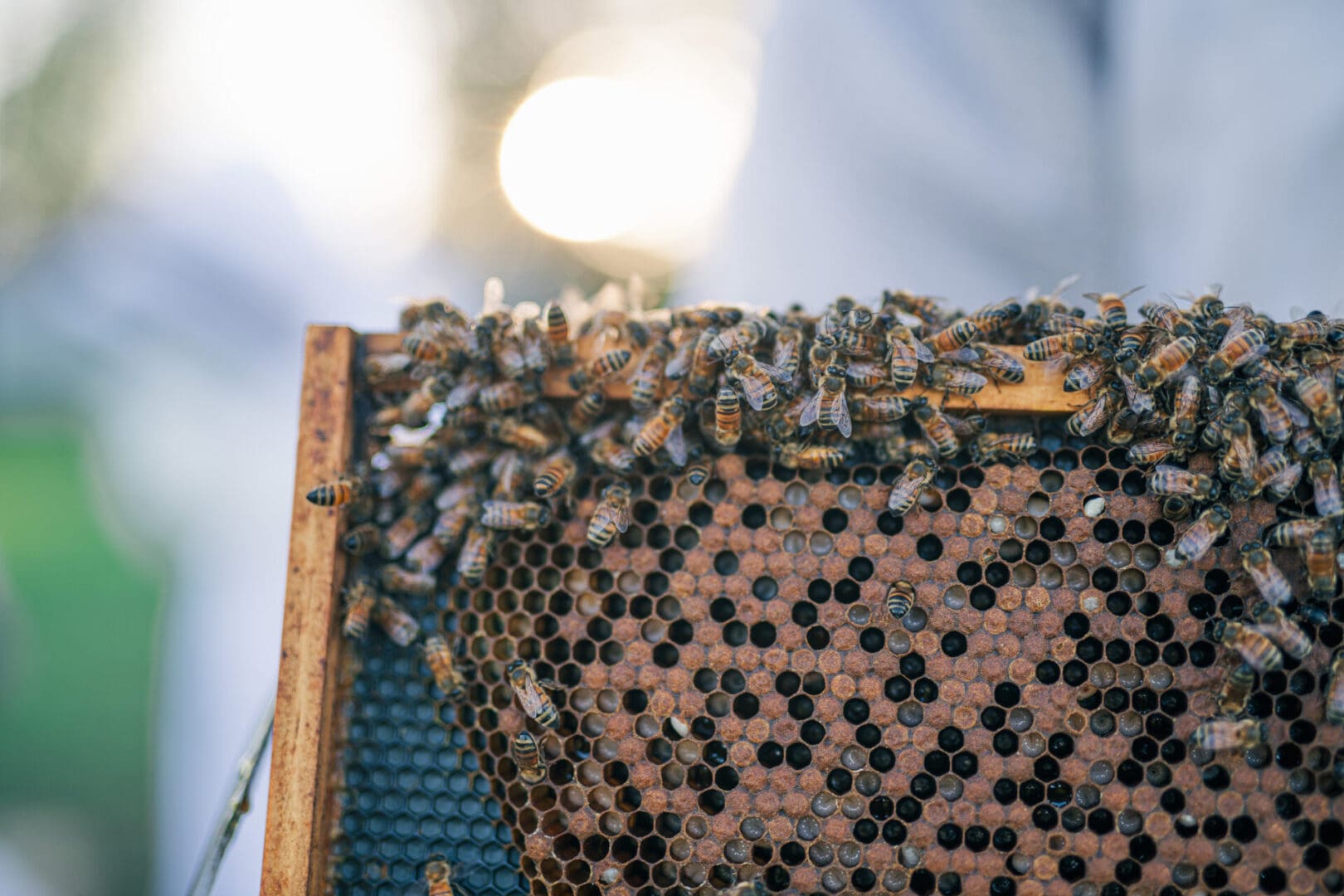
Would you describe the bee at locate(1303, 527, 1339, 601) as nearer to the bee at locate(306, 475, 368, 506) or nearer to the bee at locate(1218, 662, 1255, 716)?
the bee at locate(1218, 662, 1255, 716)

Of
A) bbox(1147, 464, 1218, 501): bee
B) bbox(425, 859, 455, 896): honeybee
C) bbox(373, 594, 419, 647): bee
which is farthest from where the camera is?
bbox(373, 594, 419, 647): bee

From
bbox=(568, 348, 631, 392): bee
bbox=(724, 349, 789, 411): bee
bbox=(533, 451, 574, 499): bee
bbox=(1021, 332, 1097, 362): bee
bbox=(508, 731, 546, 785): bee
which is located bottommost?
bbox=(508, 731, 546, 785): bee

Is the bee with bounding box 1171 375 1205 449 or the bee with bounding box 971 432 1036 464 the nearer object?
the bee with bounding box 1171 375 1205 449

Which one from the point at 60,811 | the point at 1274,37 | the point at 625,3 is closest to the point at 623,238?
the point at 625,3

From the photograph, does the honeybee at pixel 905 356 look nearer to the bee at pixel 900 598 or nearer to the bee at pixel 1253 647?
the bee at pixel 900 598

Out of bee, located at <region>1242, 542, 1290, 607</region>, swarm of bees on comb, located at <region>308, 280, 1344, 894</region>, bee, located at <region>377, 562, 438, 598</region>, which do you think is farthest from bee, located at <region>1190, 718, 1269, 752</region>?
bee, located at <region>377, 562, 438, 598</region>

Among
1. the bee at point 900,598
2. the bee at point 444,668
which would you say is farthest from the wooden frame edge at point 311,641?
the bee at point 900,598

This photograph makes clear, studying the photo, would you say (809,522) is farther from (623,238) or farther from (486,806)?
(623,238)
